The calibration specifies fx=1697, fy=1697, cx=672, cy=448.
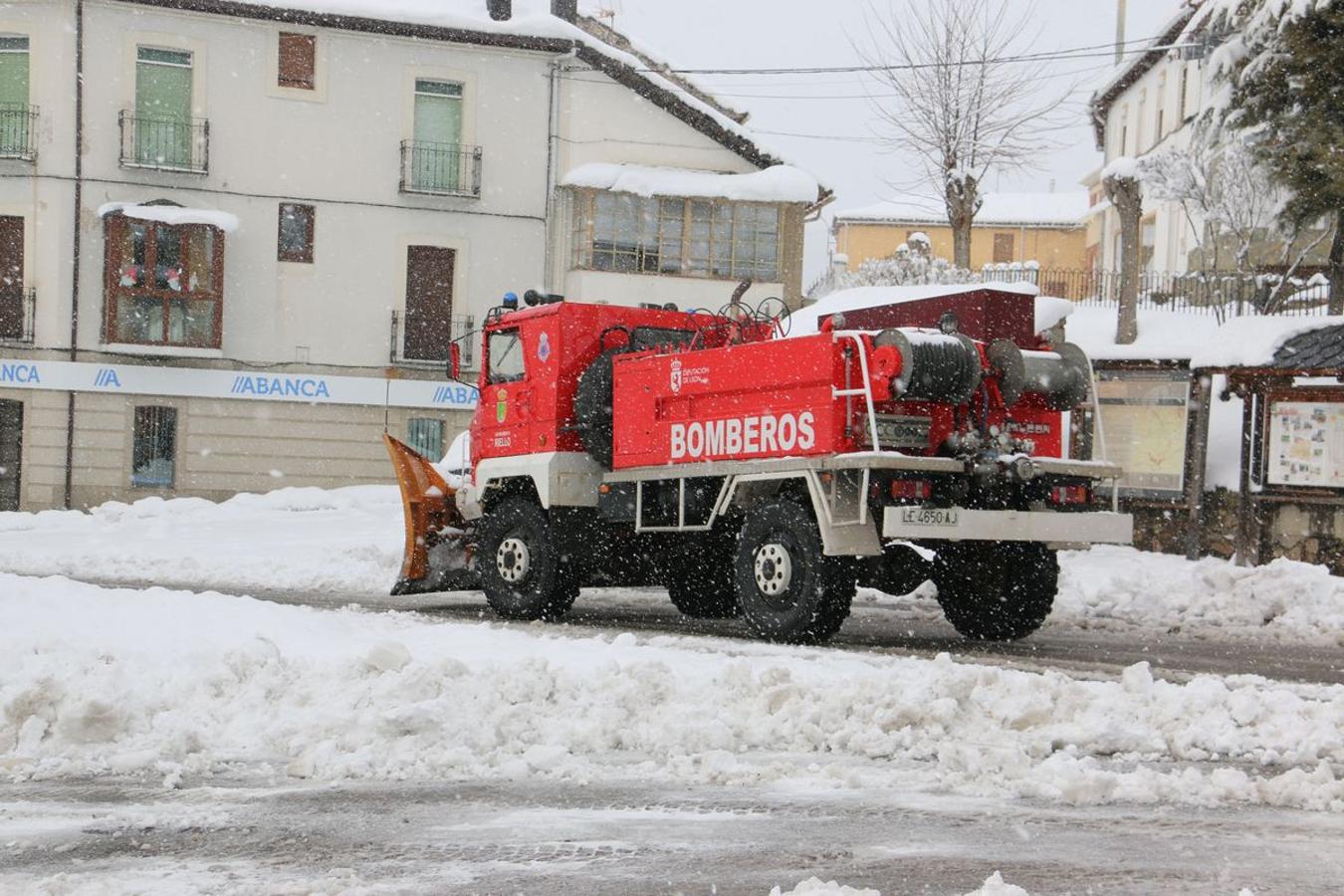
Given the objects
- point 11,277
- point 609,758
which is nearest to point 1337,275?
point 609,758

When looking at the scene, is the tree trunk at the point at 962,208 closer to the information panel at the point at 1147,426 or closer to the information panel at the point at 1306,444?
the information panel at the point at 1147,426

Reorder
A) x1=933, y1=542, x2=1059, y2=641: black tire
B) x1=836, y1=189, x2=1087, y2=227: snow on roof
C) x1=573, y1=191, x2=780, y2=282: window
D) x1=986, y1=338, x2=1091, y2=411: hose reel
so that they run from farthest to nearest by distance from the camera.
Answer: x1=836, y1=189, x2=1087, y2=227: snow on roof
x1=573, y1=191, x2=780, y2=282: window
x1=933, y1=542, x2=1059, y2=641: black tire
x1=986, y1=338, x2=1091, y2=411: hose reel

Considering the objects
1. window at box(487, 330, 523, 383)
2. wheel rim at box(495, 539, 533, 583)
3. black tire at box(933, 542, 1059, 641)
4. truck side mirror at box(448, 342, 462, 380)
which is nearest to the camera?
black tire at box(933, 542, 1059, 641)

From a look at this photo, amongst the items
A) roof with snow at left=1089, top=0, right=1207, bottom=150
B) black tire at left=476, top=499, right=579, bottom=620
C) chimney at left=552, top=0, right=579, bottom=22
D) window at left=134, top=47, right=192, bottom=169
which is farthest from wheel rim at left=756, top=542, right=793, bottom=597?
roof with snow at left=1089, top=0, right=1207, bottom=150

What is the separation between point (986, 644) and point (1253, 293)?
2077cm

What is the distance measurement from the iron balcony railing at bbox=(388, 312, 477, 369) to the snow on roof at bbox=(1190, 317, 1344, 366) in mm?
19559

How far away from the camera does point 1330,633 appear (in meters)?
13.3

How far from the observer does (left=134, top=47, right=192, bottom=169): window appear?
108 ft

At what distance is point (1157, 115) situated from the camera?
47.9 metres

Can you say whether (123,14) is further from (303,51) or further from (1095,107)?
(1095,107)

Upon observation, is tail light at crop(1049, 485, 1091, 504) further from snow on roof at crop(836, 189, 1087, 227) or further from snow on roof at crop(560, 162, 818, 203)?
snow on roof at crop(836, 189, 1087, 227)

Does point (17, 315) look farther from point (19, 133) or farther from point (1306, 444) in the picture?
point (1306, 444)

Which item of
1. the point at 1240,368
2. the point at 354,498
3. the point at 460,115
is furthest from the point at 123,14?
the point at 1240,368

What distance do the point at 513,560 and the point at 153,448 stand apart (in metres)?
21.0
